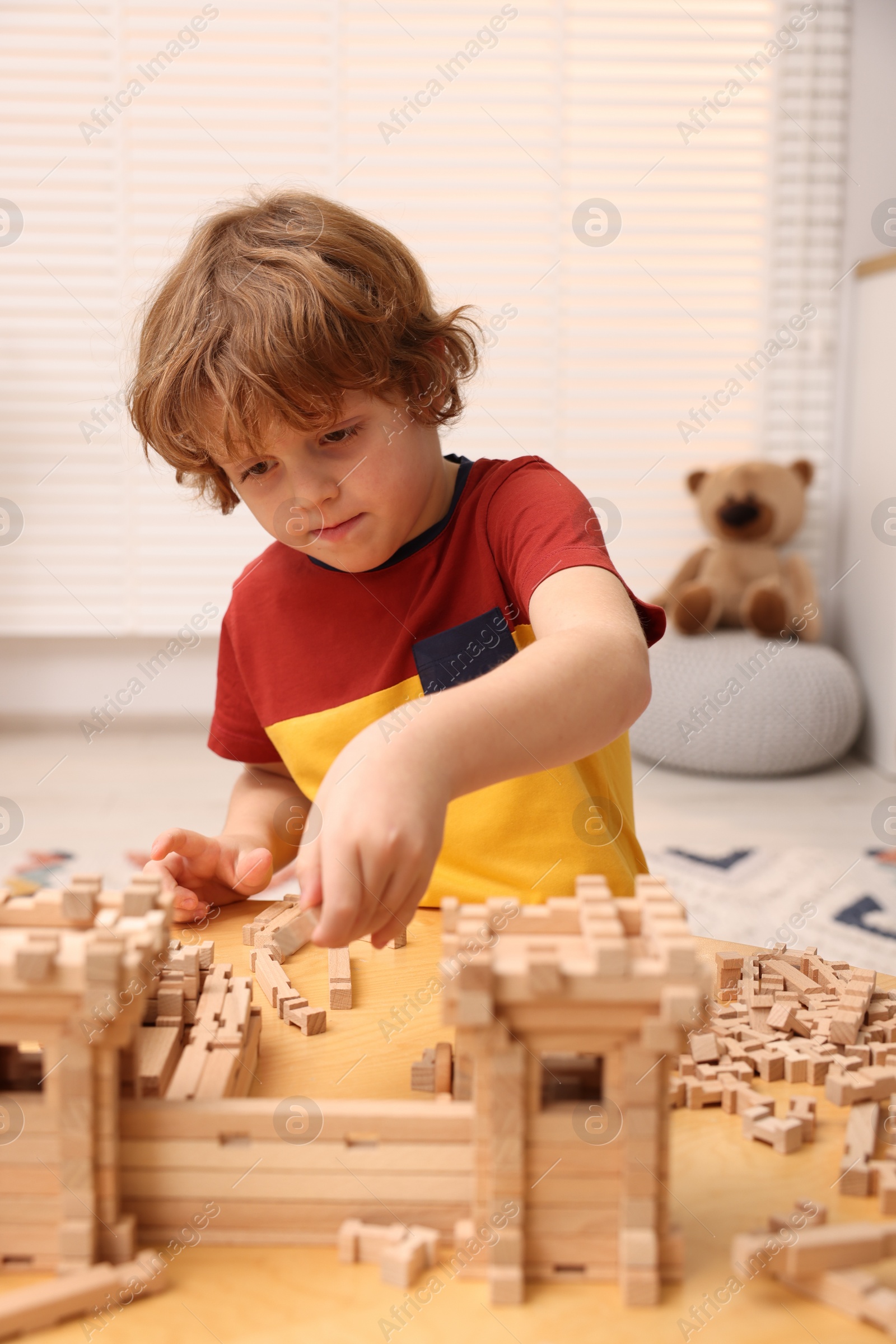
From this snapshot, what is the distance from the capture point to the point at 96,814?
2.49 metres

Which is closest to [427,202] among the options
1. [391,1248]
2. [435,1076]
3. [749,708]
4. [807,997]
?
[749,708]

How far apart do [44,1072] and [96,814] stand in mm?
2055

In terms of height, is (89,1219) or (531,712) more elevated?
(531,712)

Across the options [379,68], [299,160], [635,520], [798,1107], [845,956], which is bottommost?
[845,956]

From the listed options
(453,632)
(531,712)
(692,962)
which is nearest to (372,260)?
(453,632)

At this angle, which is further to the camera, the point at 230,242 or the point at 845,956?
the point at 845,956

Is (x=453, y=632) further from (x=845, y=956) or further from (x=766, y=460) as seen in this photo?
(x=766, y=460)

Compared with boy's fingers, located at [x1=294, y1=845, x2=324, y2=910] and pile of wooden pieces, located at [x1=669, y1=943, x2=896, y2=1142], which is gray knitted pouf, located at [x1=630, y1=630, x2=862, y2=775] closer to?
pile of wooden pieces, located at [x1=669, y1=943, x2=896, y2=1142]

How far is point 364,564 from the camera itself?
3.42 ft

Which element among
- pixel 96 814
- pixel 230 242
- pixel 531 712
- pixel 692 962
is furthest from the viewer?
pixel 96 814

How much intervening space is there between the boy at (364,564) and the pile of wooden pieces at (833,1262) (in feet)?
0.83

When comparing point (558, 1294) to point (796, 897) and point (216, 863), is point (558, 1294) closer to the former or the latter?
point (216, 863)

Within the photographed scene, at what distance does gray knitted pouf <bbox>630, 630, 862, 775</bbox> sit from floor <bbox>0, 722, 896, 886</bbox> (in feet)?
0.20

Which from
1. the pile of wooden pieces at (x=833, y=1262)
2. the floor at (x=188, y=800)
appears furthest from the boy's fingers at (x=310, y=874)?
the floor at (x=188, y=800)
